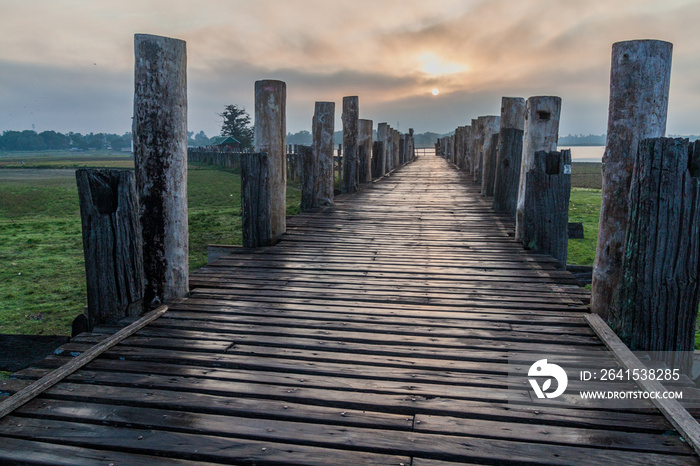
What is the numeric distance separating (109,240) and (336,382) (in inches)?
80.5

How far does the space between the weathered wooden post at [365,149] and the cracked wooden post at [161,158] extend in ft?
32.4

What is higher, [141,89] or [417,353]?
[141,89]

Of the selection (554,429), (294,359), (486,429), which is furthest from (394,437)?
(294,359)

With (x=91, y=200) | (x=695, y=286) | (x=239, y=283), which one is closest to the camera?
(x=695, y=286)

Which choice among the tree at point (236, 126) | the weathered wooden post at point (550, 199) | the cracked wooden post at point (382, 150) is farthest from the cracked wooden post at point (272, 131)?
the tree at point (236, 126)

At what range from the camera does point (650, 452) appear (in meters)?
2.14

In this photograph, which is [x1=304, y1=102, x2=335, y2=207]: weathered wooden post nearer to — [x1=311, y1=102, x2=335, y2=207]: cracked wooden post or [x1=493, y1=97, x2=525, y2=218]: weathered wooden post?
[x1=311, y1=102, x2=335, y2=207]: cracked wooden post

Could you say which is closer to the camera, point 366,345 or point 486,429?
point 486,429

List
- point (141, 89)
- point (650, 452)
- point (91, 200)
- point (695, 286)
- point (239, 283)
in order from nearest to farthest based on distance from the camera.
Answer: point (650, 452) → point (695, 286) → point (91, 200) → point (141, 89) → point (239, 283)

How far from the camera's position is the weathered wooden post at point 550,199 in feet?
17.5

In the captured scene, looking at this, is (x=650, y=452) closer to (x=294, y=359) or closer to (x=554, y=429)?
(x=554, y=429)

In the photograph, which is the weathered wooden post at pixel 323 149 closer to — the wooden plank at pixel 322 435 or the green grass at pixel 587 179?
the wooden plank at pixel 322 435

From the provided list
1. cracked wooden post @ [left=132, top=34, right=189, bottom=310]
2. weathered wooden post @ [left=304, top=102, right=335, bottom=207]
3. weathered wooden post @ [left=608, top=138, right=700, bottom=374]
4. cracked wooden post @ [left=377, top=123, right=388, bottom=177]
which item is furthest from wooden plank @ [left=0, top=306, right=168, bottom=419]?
cracked wooden post @ [left=377, top=123, right=388, bottom=177]

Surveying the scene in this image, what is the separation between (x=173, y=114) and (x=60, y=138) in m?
147
